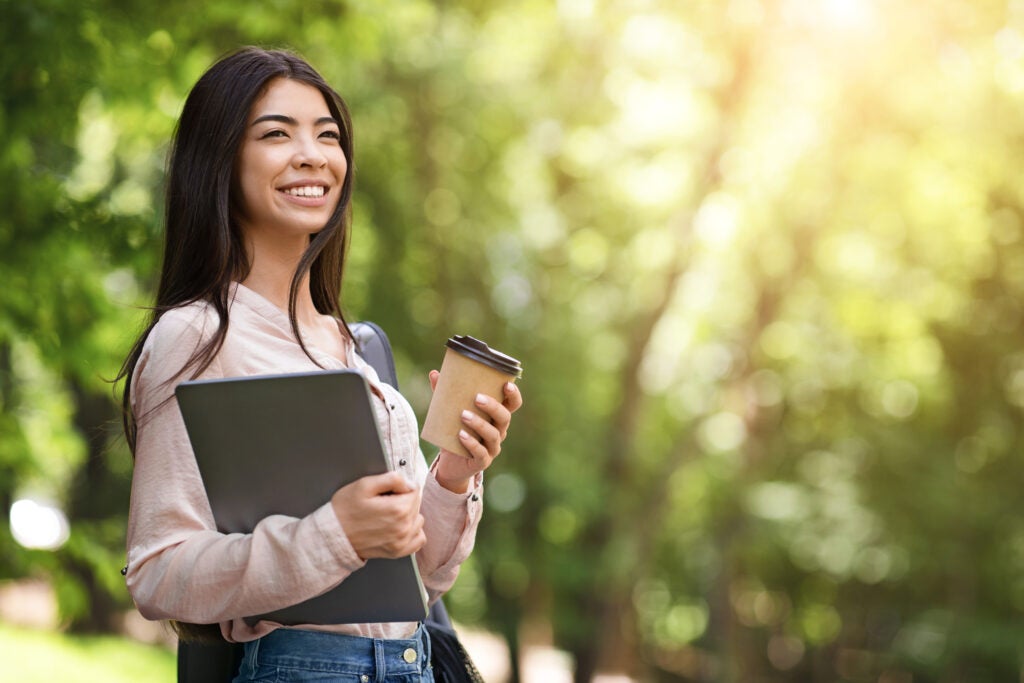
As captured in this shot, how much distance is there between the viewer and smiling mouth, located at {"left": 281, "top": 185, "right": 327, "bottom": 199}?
1.97 m

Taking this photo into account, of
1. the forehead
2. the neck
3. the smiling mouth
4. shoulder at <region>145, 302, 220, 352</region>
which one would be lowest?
shoulder at <region>145, 302, 220, 352</region>

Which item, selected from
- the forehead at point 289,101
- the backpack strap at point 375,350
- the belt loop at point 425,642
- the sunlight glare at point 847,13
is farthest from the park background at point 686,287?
the belt loop at point 425,642

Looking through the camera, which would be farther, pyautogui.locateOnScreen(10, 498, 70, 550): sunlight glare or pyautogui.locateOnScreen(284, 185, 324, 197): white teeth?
pyautogui.locateOnScreen(10, 498, 70, 550): sunlight glare

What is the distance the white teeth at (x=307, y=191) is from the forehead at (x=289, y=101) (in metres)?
0.12

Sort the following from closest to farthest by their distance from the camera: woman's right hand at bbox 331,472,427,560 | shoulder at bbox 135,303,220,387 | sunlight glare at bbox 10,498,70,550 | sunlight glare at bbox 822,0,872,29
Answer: woman's right hand at bbox 331,472,427,560
shoulder at bbox 135,303,220,387
sunlight glare at bbox 10,498,70,550
sunlight glare at bbox 822,0,872,29

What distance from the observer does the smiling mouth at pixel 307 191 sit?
1971mm

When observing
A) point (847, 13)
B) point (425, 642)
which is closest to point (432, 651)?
point (425, 642)

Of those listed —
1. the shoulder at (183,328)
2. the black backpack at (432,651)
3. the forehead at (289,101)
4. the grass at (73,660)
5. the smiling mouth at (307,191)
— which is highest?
the forehead at (289,101)

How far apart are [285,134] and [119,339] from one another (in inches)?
114

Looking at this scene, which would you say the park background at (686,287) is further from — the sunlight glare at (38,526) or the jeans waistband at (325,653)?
the jeans waistband at (325,653)

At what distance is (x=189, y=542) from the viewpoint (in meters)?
1.66

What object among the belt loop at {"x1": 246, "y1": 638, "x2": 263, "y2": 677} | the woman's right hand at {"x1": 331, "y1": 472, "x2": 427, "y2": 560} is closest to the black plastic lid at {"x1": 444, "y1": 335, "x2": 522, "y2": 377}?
the woman's right hand at {"x1": 331, "y1": 472, "x2": 427, "y2": 560}

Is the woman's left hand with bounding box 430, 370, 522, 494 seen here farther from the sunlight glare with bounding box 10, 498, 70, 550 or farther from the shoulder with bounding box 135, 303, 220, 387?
the sunlight glare with bounding box 10, 498, 70, 550

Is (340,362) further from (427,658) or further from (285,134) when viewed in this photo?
(427,658)
